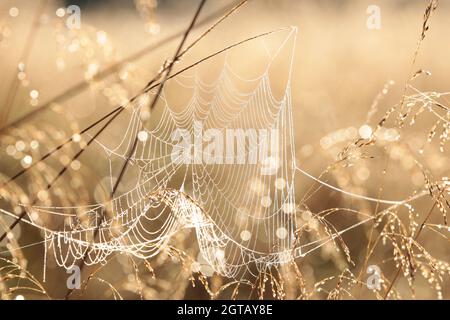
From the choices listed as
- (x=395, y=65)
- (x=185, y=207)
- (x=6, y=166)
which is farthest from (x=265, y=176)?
(x=185, y=207)

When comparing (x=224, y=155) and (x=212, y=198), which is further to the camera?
(x=212, y=198)

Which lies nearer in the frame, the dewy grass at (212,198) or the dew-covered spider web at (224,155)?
the dewy grass at (212,198)

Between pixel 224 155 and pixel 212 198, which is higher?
pixel 224 155

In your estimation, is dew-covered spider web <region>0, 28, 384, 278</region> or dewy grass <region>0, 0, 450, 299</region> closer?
dewy grass <region>0, 0, 450, 299</region>

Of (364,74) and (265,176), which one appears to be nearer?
(265,176)

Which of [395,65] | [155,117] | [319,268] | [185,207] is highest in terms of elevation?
[395,65]

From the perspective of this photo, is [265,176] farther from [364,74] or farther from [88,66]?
[88,66]

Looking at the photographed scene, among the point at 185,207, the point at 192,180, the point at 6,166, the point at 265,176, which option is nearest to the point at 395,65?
the point at 265,176

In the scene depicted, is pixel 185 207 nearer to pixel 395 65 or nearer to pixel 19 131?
pixel 19 131
